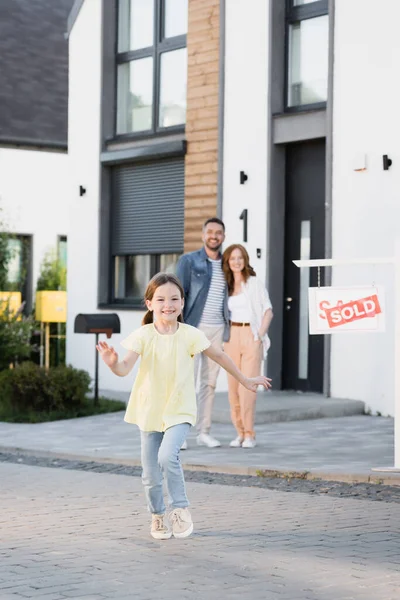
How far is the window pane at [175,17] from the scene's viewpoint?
62.5ft

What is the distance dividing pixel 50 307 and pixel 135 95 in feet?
17.6

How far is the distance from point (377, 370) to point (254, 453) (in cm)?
374

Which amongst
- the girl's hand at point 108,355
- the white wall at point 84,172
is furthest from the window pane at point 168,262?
the girl's hand at point 108,355

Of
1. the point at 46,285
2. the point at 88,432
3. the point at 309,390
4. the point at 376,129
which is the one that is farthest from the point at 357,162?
the point at 46,285

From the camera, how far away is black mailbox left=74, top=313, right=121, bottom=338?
52.6 ft

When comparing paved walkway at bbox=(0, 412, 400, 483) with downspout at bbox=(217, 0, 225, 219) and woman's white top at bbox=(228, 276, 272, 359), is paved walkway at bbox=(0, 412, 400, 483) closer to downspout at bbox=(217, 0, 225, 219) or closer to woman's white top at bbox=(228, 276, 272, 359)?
woman's white top at bbox=(228, 276, 272, 359)

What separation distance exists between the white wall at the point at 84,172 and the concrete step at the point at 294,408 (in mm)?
4708

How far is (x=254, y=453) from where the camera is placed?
39.4 ft

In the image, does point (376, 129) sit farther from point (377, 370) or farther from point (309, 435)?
point (309, 435)

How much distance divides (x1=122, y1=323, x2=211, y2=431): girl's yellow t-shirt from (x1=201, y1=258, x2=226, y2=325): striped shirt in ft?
14.4

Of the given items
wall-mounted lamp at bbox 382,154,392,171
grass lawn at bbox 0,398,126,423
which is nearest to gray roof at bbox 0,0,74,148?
grass lawn at bbox 0,398,126,423

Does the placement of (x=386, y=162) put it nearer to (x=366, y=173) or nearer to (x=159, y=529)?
(x=366, y=173)

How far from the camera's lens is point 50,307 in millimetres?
24031

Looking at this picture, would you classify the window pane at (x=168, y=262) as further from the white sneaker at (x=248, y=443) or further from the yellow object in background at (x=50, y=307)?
the white sneaker at (x=248, y=443)
